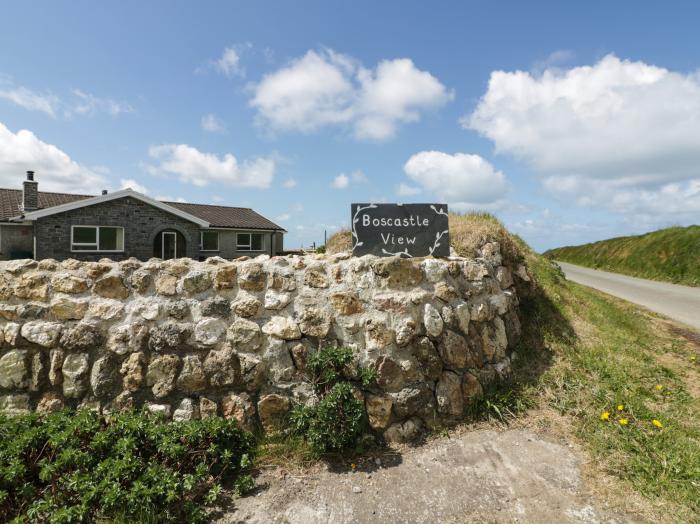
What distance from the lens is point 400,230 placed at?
4844 millimetres

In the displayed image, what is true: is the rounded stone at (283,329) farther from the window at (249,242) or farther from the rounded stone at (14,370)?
the window at (249,242)

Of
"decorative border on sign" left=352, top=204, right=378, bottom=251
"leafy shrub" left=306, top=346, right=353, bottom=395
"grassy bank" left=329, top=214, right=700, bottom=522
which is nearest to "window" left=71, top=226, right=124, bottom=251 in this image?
"grassy bank" left=329, top=214, right=700, bottom=522

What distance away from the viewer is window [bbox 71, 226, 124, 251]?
19125 millimetres

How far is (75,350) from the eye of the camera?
3.93 m

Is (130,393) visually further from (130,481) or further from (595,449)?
(595,449)

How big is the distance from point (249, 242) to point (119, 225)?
337 inches

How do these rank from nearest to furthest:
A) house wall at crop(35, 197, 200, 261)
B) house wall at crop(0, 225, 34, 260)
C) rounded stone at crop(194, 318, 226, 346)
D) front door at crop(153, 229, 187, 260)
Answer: rounded stone at crop(194, 318, 226, 346) → house wall at crop(35, 197, 200, 261) → house wall at crop(0, 225, 34, 260) → front door at crop(153, 229, 187, 260)

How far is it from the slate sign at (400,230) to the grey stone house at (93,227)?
63.6ft

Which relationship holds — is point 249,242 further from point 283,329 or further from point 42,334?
point 283,329

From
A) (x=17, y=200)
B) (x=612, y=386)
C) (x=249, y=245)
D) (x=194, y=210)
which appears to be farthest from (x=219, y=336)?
(x=17, y=200)

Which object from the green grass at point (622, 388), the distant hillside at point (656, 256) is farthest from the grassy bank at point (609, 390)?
the distant hillside at point (656, 256)

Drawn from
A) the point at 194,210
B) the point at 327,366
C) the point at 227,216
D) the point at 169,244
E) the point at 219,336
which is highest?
the point at 194,210

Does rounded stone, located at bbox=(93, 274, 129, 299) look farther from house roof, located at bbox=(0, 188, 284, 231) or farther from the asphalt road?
house roof, located at bbox=(0, 188, 284, 231)

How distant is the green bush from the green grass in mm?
3494
